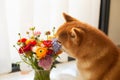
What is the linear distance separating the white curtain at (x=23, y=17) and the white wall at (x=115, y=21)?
16.5 inches

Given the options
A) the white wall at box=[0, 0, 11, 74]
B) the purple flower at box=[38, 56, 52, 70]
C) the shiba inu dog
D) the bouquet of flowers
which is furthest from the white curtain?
the shiba inu dog

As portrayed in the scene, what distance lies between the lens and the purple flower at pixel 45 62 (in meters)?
1.05

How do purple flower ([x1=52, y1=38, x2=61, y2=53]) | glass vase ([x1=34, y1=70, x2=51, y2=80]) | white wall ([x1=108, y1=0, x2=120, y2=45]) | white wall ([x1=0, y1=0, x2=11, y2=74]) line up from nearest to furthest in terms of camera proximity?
purple flower ([x1=52, y1=38, x2=61, y2=53]), glass vase ([x1=34, y1=70, x2=51, y2=80]), white wall ([x1=0, y1=0, x2=11, y2=74]), white wall ([x1=108, y1=0, x2=120, y2=45])

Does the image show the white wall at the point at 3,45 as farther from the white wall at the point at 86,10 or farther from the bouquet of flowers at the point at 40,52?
the white wall at the point at 86,10

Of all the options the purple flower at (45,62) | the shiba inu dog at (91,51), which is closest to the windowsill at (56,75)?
the purple flower at (45,62)

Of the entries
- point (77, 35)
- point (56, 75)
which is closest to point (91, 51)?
point (77, 35)

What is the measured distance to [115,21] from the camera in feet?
6.29

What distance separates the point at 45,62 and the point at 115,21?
1.04 m

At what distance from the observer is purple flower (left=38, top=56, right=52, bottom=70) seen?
3.44 feet

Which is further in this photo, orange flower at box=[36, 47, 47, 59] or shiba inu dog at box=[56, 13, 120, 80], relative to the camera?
orange flower at box=[36, 47, 47, 59]

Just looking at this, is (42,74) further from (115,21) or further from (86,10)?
(115,21)

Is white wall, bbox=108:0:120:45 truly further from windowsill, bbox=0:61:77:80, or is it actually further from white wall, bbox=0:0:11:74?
white wall, bbox=0:0:11:74

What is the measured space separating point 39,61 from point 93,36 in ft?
0.98

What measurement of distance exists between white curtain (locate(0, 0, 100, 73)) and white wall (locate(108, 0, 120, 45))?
0.42 metres
